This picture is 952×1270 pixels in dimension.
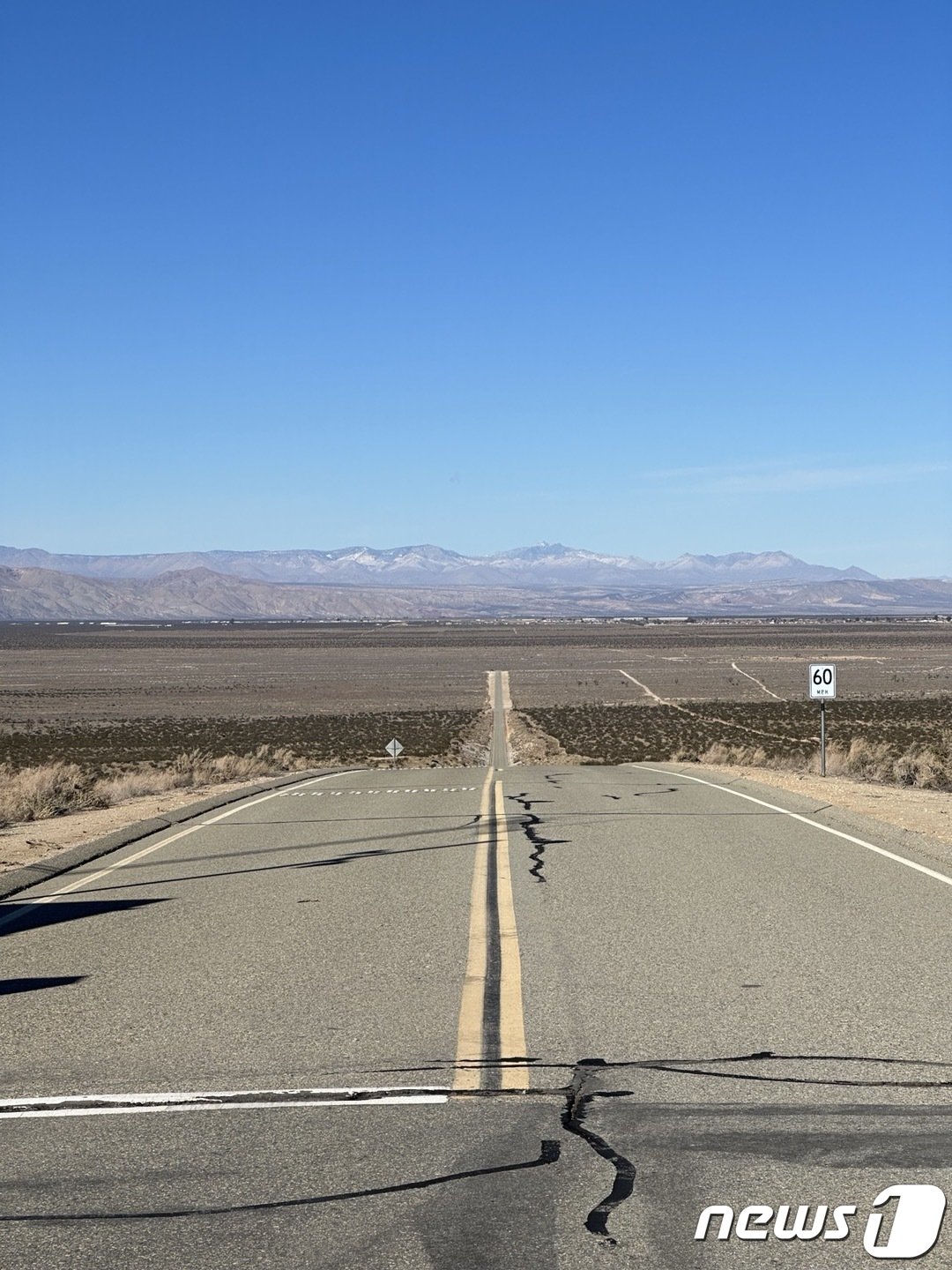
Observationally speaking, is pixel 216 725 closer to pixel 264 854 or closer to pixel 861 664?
pixel 264 854

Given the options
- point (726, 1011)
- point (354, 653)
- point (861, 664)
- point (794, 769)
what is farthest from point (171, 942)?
point (354, 653)

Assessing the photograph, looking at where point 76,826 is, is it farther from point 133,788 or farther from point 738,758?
point 738,758

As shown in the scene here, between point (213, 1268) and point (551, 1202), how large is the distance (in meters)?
1.11

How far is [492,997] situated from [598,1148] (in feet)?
7.49

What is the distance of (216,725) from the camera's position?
66.2 meters

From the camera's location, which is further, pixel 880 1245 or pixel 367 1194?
pixel 367 1194

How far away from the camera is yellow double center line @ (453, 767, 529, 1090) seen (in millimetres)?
5930

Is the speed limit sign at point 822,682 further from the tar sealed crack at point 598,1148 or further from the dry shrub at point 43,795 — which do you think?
the tar sealed crack at point 598,1148

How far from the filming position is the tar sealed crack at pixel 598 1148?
438 centimetres

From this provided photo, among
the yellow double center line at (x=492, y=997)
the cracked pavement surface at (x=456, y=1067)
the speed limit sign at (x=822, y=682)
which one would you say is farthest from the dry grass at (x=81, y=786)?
the speed limit sign at (x=822, y=682)
